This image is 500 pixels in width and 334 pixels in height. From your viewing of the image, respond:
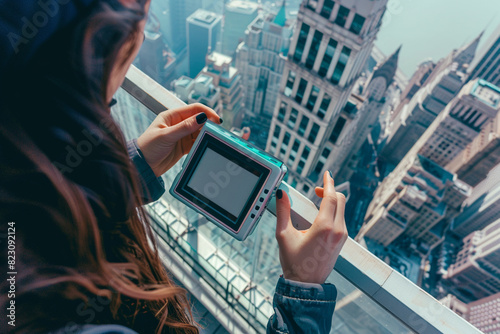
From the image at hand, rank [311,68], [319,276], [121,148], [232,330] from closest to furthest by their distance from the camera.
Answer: [121,148]
[319,276]
[232,330]
[311,68]

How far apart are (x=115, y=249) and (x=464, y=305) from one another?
130 feet

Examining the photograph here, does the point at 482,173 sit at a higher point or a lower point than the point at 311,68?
lower

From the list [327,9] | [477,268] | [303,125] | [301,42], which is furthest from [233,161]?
[477,268]

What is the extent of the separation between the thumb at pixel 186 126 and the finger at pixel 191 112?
0.46 feet

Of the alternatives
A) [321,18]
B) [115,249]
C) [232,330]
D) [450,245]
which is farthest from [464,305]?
[115,249]

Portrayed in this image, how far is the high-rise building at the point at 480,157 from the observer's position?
3241cm

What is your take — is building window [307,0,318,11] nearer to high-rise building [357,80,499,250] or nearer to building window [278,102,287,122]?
building window [278,102,287,122]

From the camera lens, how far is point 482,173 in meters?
34.8

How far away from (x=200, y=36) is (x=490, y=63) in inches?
1813

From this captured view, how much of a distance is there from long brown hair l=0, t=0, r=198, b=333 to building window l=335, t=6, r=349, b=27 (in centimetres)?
1119

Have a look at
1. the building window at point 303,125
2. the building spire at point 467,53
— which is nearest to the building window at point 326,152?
the building window at point 303,125

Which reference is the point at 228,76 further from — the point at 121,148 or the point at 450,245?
the point at 450,245

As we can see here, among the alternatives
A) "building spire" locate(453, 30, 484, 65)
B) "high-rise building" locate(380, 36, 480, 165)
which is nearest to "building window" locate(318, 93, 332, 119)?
"high-rise building" locate(380, 36, 480, 165)

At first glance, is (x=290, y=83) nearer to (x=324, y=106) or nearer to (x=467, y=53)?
(x=324, y=106)
